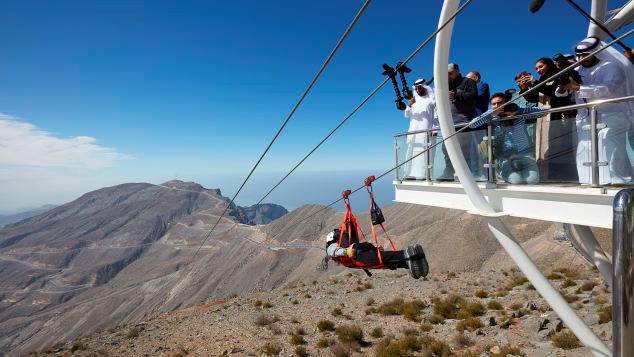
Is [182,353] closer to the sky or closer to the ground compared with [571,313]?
closer to the ground

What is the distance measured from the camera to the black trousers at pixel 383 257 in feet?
25.1

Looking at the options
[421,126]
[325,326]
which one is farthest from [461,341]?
[421,126]

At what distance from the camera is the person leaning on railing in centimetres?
606

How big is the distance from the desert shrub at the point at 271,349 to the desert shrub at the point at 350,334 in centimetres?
268

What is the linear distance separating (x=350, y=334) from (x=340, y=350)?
4.82 feet

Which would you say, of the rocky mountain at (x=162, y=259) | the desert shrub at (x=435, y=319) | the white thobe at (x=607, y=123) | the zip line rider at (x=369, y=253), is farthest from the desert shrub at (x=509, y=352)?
the rocky mountain at (x=162, y=259)

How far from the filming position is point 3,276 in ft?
454

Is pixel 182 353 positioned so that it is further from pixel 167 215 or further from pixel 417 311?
pixel 167 215

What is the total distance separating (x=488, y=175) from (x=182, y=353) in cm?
1577

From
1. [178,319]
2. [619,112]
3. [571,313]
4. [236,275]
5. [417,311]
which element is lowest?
[236,275]

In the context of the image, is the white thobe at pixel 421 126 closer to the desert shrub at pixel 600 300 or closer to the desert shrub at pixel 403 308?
the desert shrub at pixel 403 308

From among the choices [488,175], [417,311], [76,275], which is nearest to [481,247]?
[417,311]

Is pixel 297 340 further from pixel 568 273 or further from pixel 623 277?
pixel 568 273

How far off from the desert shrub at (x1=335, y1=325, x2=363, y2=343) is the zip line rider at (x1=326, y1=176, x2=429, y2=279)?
7617 mm
